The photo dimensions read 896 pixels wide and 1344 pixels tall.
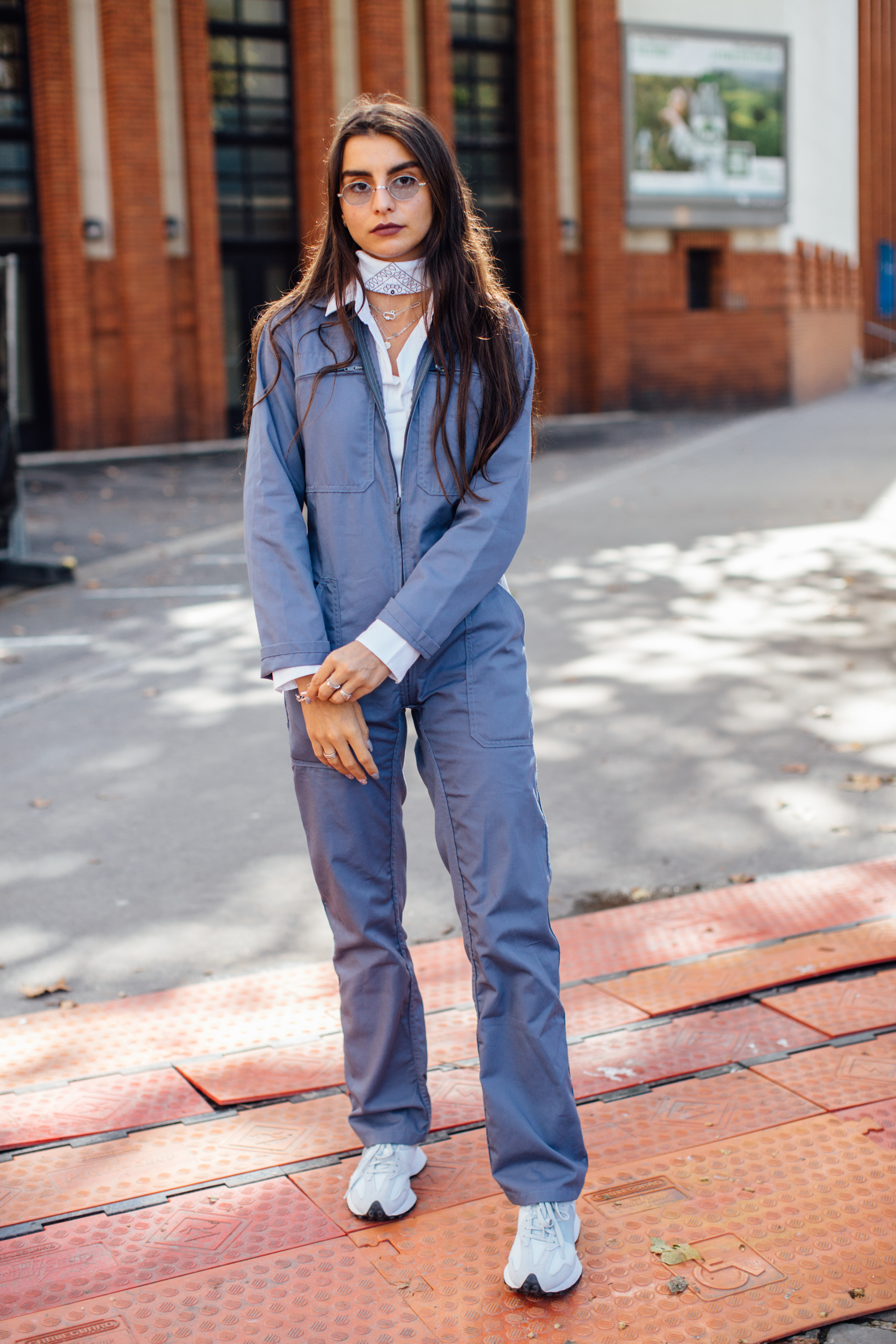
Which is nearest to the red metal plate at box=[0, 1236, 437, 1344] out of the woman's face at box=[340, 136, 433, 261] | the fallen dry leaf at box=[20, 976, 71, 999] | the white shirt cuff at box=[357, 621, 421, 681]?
the white shirt cuff at box=[357, 621, 421, 681]

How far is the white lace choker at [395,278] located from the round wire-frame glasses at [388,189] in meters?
0.11

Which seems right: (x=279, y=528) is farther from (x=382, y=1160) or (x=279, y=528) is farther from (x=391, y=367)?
(x=382, y=1160)

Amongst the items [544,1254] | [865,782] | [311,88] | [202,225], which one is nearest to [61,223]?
[202,225]

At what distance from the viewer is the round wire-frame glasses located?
2.57 metres

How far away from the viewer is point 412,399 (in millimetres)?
2605

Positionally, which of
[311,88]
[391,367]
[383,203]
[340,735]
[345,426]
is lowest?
[340,735]

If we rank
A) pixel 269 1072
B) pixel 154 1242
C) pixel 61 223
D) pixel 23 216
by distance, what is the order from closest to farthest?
pixel 154 1242, pixel 269 1072, pixel 61 223, pixel 23 216

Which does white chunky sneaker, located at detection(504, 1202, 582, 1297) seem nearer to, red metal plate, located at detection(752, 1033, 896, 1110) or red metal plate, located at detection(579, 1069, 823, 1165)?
red metal plate, located at detection(579, 1069, 823, 1165)

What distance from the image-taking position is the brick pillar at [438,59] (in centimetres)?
2406

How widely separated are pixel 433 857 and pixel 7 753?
2.44m

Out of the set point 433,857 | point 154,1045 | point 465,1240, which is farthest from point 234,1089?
point 433,857

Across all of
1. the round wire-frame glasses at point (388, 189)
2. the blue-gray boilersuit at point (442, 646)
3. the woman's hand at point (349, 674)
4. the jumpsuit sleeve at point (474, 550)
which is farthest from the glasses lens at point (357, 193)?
the woman's hand at point (349, 674)

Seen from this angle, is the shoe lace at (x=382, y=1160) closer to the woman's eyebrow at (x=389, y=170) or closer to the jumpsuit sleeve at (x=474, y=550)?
the jumpsuit sleeve at (x=474, y=550)

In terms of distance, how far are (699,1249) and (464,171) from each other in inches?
1019
